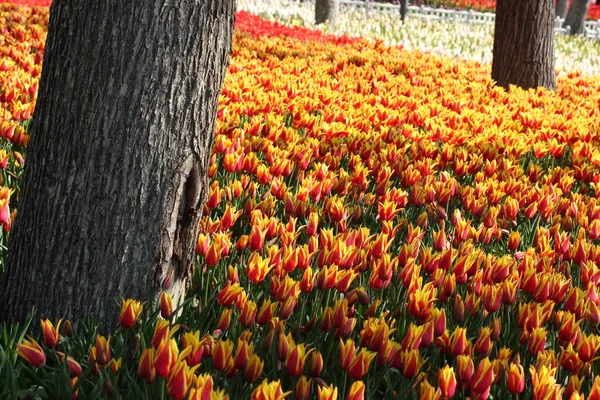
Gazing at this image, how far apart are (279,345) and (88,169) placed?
0.86 metres

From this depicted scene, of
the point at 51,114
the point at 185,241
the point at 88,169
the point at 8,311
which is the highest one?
the point at 51,114

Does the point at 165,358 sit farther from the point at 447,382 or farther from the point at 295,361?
the point at 447,382

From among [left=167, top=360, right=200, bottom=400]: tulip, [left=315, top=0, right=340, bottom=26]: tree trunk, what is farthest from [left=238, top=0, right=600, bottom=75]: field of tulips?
[left=167, top=360, right=200, bottom=400]: tulip

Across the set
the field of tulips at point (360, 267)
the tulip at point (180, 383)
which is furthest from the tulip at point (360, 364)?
the tulip at point (180, 383)

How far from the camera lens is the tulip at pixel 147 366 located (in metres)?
1.89

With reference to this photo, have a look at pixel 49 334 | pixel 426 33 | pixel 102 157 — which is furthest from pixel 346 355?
pixel 426 33

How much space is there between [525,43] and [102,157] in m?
6.52

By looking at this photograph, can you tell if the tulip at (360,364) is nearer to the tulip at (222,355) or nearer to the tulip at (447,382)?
the tulip at (447,382)

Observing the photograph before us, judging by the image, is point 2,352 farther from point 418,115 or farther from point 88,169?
point 418,115

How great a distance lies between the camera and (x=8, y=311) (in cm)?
254

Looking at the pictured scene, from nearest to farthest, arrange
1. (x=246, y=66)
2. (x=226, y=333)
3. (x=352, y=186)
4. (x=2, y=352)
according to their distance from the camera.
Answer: (x=2, y=352)
(x=226, y=333)
(x=352, y=186)
(x=246, y=66)

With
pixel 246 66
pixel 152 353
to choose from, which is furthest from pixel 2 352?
pixel 246 66

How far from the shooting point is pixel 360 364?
6.68ft

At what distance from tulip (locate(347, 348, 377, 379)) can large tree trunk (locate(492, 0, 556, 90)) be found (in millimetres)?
6679
